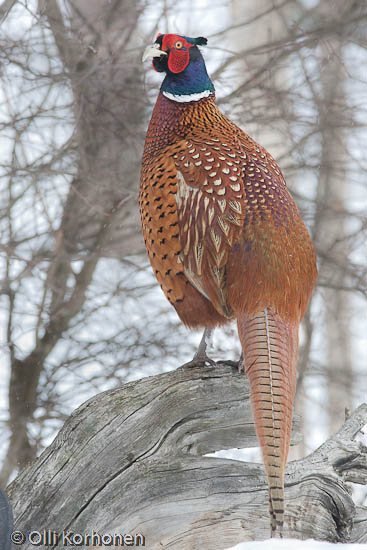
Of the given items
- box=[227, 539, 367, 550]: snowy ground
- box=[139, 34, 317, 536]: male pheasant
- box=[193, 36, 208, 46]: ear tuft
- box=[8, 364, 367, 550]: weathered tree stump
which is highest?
box=[193, 36, 208, 46]: ear tuft

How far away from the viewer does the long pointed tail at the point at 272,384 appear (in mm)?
1924

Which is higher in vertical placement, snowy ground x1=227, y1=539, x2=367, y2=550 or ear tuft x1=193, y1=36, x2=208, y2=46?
ear tuft x1=193, y1=36, x2=208, y2=46

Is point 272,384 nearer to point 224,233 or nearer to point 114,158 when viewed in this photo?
point 224,233

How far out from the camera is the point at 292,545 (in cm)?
202

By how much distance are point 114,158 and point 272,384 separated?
99.0 inches

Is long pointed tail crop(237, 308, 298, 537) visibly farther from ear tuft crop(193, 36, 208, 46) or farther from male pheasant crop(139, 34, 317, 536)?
ear tuft crop(193, 36, 208, 46)

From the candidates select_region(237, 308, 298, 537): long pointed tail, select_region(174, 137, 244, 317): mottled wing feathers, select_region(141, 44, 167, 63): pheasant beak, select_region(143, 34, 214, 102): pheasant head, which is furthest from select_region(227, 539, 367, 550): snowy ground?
select_region(141, 44, 167, 63): pheasant beak

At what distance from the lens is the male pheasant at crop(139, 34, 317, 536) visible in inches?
81.9

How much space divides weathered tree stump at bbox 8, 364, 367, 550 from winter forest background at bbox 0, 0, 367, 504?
148cm

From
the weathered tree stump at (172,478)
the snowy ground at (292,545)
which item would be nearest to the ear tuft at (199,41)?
the weathered tree stump at (172,478)

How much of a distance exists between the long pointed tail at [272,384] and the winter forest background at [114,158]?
182 centimetres

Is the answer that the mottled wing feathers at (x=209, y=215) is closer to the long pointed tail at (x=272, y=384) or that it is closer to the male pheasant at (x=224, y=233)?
the male pheasant at (x=224, y=233)

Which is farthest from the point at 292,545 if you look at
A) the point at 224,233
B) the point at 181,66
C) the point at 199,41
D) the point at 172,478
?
the point at 199,41

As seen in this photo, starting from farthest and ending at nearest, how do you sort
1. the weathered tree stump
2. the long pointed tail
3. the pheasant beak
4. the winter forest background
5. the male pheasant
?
the winter forest background
the pheasant beak
the weathered tree stump
the male pheasant
the long pointed tail
